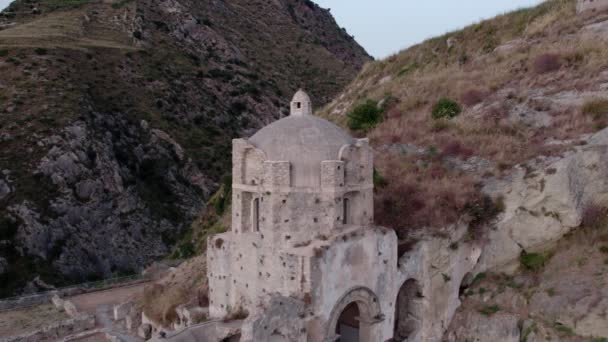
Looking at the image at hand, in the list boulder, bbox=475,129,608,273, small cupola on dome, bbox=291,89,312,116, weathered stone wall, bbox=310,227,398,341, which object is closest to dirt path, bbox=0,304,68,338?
weathered stone wall, bbox=310,227,398,341

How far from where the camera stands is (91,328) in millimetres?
25750

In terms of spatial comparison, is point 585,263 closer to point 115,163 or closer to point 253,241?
point 253,241

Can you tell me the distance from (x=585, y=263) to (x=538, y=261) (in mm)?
1432

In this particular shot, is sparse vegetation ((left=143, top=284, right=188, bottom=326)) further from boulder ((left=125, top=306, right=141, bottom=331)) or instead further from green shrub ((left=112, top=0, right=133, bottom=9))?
green shrub ((left=112, top=0, right=133, bottom=9))

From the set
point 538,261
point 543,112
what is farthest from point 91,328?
point 543,112

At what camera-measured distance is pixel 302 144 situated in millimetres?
14773

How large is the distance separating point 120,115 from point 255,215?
42626mm

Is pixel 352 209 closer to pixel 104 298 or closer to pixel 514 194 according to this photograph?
pixel 514 194

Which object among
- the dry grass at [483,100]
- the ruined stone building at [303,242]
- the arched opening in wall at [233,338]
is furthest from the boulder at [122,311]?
the dry grass at [483,100]

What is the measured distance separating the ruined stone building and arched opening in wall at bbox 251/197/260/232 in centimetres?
3

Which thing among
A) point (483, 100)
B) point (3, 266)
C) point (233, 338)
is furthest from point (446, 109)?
point (3, 266)

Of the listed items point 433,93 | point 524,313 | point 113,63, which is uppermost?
point 113,63

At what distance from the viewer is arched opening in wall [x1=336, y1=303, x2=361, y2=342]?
17.1 metres

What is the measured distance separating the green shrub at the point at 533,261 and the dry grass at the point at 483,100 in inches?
108
